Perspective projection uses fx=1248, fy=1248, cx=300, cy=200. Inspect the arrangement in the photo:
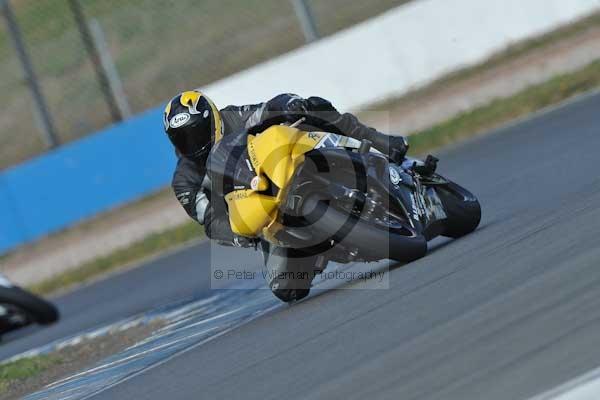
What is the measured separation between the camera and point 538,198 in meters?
8.59

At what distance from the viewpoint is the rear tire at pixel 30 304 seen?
11328 millimetres

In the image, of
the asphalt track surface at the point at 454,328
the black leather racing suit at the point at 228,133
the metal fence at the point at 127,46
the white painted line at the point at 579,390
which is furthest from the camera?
the metal fence at the point at 127,46

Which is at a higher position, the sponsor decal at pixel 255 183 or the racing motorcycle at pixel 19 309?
the sponsor decal at pixel 255 183

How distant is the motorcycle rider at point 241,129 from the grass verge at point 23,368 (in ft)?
6.84

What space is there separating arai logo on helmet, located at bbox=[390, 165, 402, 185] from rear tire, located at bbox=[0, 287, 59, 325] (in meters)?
5.05

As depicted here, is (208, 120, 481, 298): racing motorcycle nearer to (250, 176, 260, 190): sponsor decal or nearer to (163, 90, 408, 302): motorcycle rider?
(250, 176, 260, 190): sponsor decal

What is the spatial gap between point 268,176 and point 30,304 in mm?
5311

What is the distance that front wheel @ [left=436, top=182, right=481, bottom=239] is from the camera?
25.9 ft

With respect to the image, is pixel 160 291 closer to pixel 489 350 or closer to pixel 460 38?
pixel 460 38

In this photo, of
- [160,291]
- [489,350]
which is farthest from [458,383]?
[160,291]

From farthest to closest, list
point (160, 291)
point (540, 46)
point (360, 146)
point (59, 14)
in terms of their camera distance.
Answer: point (59, 14)
point (540, 46)
point (160, 291)
point (360, 146)

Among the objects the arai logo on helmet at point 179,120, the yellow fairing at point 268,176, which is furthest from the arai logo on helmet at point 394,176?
the arai logo on helmet at point 179,120

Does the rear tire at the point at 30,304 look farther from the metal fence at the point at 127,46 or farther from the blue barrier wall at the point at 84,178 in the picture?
the metal fence at the point at 127,46

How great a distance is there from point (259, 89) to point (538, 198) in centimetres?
793
